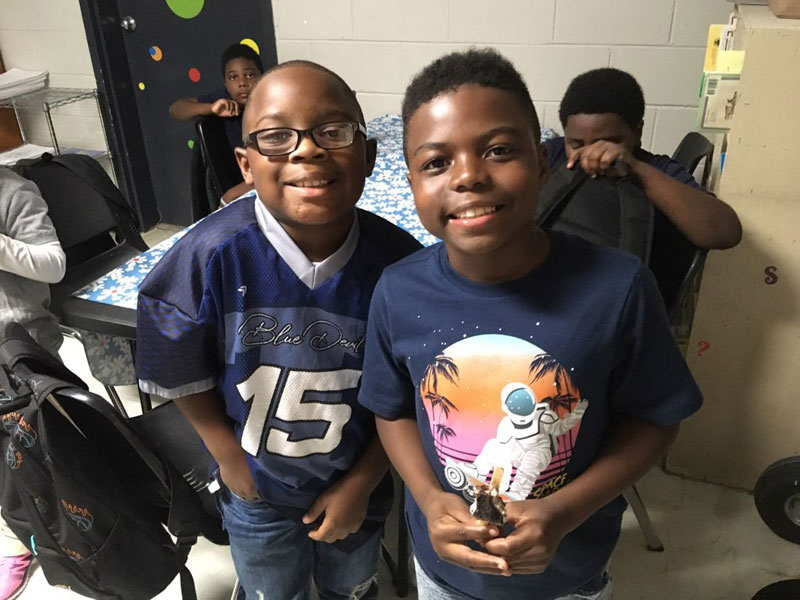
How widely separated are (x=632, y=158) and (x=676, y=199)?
0.41 ft

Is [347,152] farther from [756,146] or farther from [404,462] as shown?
[756,146]

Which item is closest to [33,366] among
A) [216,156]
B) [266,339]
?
[266,339]

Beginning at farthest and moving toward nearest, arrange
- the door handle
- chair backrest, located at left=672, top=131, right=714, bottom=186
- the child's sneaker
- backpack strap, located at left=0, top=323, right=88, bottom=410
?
the door handle → chair backrest, located at left=672, top=131, right=714, bottom=186 → the child's sneaker → backpack strap, located at left=0, top=323, right=88, bottom=410

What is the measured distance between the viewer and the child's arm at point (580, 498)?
73 cm

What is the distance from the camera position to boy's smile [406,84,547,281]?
71 cm

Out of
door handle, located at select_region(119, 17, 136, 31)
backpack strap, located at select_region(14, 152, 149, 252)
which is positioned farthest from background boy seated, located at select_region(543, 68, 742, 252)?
door handle, located at select_region(119, 17, 136, 31)

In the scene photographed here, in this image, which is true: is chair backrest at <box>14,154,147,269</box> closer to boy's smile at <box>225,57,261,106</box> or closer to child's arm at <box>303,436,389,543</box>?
boy's smile at <box>225,57,261,106</box>

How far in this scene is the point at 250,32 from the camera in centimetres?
317

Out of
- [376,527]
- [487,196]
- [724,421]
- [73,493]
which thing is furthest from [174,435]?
[724,421]

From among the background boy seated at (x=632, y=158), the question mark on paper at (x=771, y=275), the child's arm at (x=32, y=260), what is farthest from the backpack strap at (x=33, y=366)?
the question mark on paper at (x=771, y=275)

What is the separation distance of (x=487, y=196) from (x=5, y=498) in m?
1.29

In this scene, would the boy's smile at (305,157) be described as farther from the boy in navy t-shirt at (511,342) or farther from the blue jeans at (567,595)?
the blue jeans at (567,595)

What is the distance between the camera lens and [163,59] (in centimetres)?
343

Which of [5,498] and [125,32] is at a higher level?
[125,32]
